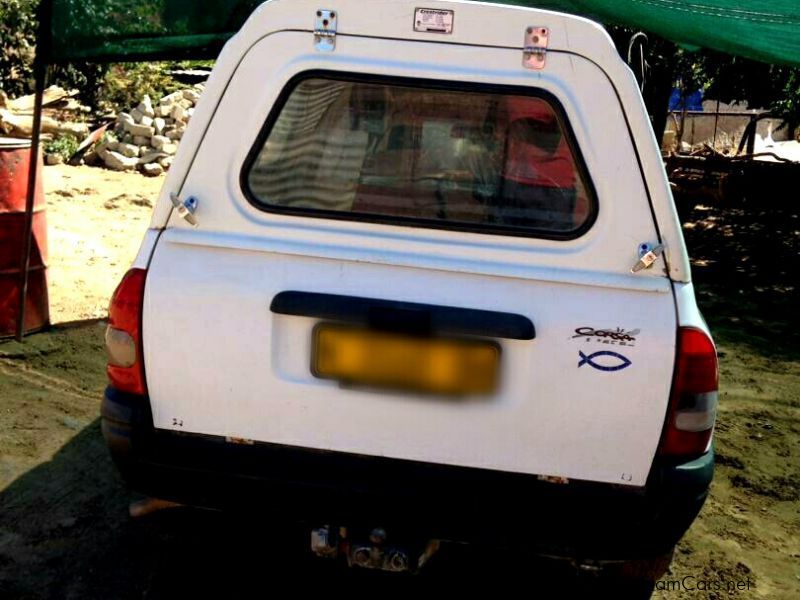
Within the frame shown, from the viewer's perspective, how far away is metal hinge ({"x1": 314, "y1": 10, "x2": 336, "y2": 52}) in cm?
271

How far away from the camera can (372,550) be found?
2.82m

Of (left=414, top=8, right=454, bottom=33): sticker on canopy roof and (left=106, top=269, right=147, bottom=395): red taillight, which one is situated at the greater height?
(left=414, top=8, right=454, bottom=33): sticker on canopy roof

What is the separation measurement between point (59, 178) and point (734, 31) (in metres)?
7.75

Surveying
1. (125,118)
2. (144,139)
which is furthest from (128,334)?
(125,118)

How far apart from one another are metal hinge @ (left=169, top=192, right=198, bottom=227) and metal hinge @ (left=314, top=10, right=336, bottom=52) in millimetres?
582

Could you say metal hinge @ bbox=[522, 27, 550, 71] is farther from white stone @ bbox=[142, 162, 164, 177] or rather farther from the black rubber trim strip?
white stone @ bbox=[142, 162, 164, 177]

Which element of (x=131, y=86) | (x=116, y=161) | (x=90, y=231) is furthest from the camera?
(x=131, y=86)

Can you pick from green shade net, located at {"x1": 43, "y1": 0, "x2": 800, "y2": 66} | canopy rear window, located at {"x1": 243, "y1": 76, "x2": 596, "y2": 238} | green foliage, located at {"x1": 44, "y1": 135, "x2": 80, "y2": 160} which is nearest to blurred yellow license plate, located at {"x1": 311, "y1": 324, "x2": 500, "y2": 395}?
canopy rear window, located at {"x1": 243, "y1": 76, "x2": 596, "y2": 238}

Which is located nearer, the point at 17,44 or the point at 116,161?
the point at 116,161

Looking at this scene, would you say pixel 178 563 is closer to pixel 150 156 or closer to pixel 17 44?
pixel 150 156

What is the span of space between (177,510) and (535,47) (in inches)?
69.6

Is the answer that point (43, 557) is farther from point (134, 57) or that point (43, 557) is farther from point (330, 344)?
point (134, 57)

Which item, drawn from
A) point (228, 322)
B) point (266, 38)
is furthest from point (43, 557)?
point (266, 38)

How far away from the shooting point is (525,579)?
3.55 metres
